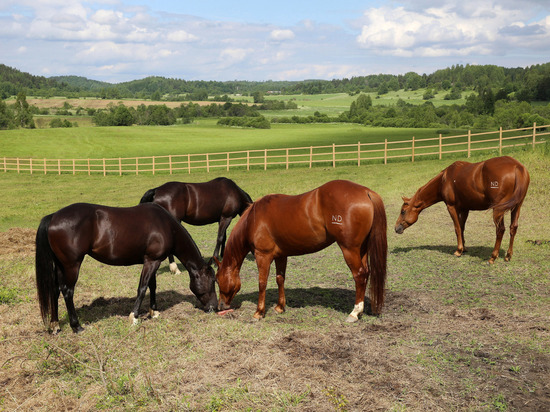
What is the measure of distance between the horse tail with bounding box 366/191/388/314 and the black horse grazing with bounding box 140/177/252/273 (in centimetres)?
425

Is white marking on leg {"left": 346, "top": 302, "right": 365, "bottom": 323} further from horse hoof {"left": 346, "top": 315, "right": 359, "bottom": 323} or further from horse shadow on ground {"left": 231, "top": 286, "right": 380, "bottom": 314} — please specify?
horse shadow on ground {"left": 231, "top": 286, "right": 380, "bottom": 314}

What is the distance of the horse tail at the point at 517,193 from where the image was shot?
30.5 feet

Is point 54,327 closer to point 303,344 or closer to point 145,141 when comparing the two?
point 303,344

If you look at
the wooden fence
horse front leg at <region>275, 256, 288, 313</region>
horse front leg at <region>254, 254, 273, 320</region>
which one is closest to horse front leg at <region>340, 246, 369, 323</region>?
horse front leg at <region>275, 256, 288, 313</region>

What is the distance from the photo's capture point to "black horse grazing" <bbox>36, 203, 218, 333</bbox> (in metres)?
6.00

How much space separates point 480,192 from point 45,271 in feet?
27.4

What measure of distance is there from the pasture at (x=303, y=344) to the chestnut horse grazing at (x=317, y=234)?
53 cm

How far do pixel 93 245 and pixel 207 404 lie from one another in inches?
114

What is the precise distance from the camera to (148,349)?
5.54 metres

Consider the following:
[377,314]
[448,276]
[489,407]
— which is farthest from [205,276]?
[448,276]

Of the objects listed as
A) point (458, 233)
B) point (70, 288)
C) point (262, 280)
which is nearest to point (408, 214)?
point (458, 233)

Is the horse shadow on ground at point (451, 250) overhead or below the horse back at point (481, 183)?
below

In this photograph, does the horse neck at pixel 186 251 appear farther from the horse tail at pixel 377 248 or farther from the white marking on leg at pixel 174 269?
the white marking on leg at pixel 174 269

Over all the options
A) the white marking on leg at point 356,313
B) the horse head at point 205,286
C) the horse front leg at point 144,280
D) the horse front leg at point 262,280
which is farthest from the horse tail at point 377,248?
the horse front leg at point 144,280
